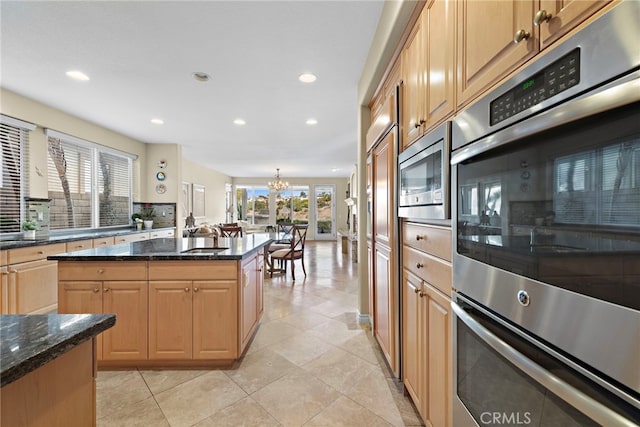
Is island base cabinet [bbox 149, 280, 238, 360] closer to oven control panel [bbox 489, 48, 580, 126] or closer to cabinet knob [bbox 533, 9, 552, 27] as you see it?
oven control panel [bbox 489, 48, 580, 126]

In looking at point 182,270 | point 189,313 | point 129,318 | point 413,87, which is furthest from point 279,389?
point 413,87

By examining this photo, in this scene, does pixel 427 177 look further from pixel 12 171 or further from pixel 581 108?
pixel 12 171

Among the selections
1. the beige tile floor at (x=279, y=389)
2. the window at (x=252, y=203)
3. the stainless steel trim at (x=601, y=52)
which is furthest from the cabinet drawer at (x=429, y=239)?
the window at (x=252, y=203)

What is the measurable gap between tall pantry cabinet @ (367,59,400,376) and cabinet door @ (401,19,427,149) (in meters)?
0.09

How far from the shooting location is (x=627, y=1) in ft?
1.58

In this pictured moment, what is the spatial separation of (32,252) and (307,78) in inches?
141

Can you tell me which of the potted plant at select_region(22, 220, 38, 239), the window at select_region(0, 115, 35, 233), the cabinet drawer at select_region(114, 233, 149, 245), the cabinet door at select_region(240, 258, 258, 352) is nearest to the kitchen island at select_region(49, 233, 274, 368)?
the cabinet door at select_region(240, 258, 258, 352)

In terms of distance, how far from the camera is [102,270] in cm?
214

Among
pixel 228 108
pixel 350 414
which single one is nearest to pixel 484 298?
pixel 350 414

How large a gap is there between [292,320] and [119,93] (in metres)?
3.35

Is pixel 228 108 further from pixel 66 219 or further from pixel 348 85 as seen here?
pixel 66 219

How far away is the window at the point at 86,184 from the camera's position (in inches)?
161

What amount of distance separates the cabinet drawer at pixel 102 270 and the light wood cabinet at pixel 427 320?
1.91 m

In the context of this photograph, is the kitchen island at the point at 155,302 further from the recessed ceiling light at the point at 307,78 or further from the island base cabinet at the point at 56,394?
the recessed ceiling light at the point at 307,78
